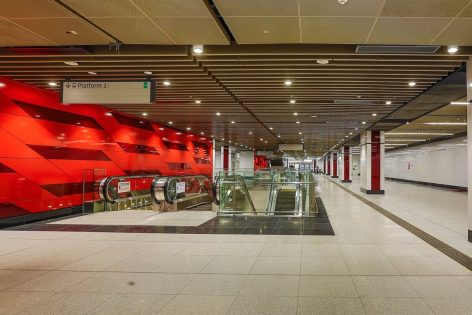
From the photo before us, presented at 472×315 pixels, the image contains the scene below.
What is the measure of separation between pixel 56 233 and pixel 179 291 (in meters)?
4.09

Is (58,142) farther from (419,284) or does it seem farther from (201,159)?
(201,159)

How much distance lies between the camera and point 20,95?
757 centimetres

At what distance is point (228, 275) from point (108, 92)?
Answer: 3.96 m

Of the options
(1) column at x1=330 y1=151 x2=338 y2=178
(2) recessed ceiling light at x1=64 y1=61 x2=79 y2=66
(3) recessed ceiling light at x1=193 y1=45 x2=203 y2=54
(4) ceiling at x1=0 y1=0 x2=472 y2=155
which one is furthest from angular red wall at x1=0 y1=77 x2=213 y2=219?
(1) column at x1=330 y1=151 x2=338 y2=178

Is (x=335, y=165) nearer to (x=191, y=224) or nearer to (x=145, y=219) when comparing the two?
(x=145, y=219)

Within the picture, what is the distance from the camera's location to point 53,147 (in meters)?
8.38

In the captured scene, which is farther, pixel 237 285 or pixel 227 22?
pixel 227 22

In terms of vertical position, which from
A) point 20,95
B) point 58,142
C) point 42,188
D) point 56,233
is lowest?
point 56,233

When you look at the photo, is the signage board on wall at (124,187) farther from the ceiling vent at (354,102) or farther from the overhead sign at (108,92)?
the ceiling vent at (354,102)

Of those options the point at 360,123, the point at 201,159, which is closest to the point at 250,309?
the point at 360,123

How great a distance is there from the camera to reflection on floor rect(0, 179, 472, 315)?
10.1 ft

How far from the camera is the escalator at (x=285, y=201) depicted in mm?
8922

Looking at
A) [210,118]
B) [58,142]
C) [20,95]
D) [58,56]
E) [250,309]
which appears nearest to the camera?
[250,309]

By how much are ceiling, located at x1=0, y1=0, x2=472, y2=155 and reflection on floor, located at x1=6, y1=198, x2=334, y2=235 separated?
3073 mm
